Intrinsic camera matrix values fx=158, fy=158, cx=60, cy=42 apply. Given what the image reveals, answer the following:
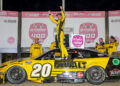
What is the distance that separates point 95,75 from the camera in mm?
4691

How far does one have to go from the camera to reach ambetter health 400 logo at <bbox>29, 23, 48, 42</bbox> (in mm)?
7770

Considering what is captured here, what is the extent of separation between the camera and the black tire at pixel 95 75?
4664mm

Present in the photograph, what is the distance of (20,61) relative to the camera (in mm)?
4848

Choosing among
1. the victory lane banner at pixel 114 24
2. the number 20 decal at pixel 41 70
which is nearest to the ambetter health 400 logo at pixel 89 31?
the victory lane banner at pixel 114 24

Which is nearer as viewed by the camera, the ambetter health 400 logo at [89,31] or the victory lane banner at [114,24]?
the victory lane banner at [114,24]

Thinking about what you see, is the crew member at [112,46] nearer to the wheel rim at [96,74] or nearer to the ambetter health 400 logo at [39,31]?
the wheel rim at [96,74]

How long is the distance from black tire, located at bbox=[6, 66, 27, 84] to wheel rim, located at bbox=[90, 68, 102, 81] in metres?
2.02

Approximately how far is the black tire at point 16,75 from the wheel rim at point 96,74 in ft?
6.62

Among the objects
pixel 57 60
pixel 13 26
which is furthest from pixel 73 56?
pixel 13 26

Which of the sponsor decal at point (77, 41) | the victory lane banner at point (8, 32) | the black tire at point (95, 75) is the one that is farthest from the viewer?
the victory lane banner at point (8, 32)
